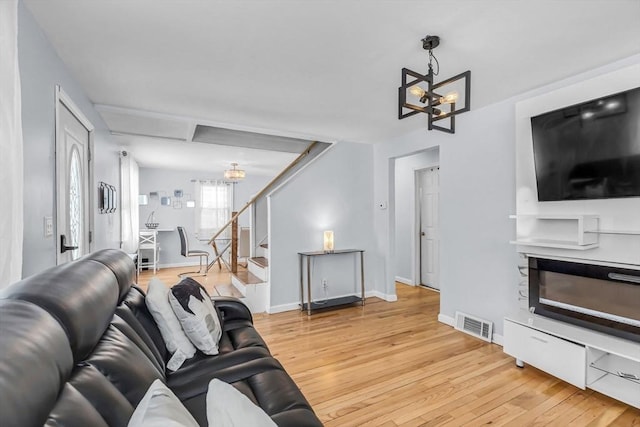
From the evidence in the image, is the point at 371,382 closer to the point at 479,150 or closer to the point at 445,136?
the point at 479,150

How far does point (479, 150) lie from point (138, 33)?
312 cm

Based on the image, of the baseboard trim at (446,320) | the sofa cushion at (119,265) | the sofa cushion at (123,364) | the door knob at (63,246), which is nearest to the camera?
the sofa cushion at (123,364)

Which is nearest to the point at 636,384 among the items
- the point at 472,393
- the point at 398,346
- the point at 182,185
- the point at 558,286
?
the point at 558,286

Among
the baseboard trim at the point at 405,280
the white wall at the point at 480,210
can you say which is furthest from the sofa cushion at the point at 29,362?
the baseboard trim at the point at 405,280

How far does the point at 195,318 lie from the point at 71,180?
169cm

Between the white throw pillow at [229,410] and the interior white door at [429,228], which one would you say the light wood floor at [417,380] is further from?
the interior white door at [429,228]

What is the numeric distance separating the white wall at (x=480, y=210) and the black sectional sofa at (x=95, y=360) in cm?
250

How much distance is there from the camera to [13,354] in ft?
2.02

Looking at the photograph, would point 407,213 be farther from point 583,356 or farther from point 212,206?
point 212,206

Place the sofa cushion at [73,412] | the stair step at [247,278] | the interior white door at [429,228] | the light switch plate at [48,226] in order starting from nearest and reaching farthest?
the sofa cushion at [73,412]
the light switch plate at [48,226]
the stair step at [247,278]
the interior white door at [429,228]

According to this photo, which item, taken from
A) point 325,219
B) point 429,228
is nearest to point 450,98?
point 325,219

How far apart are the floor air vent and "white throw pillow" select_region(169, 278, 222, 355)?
2.68 m

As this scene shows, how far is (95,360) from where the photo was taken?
3.26 ft

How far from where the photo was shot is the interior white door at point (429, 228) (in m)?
5.30
